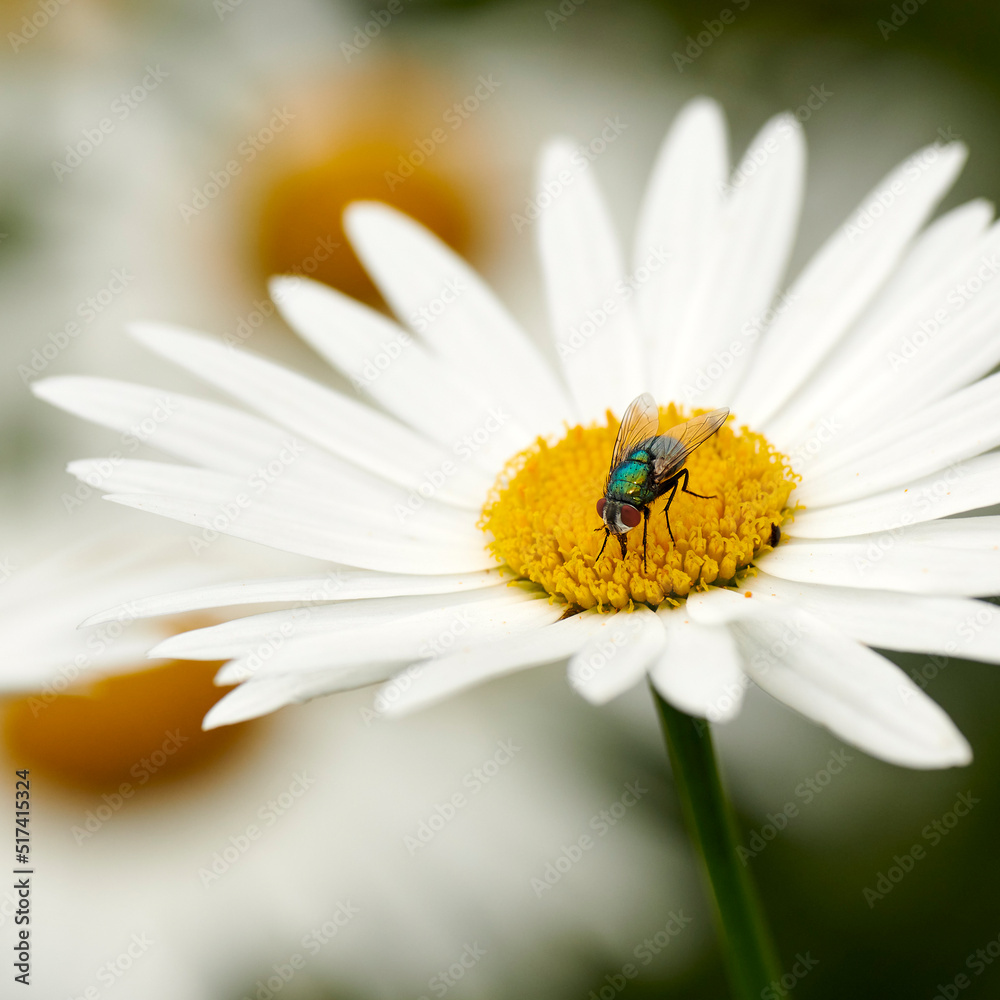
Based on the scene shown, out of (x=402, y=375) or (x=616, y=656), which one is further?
(x=402, y=375)

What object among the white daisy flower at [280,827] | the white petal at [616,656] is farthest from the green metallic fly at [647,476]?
the white daisy flower at [280,827]

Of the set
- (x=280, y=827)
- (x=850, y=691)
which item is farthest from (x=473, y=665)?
(x=280, y=827)

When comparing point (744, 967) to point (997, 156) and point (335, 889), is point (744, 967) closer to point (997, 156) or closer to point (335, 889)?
point (335, 889)

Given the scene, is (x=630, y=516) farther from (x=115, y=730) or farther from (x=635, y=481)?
(x=115, y=730)

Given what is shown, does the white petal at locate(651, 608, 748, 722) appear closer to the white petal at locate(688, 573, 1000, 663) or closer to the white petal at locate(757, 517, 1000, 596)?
the white petal at locate(688, 573, 1000, 663)

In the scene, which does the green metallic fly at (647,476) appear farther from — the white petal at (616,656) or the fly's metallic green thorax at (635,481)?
the white petal at (616,656)

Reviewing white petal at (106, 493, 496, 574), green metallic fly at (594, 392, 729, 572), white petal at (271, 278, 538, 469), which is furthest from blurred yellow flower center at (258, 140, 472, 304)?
green metallic fly at (594, 392, 729, 572)
